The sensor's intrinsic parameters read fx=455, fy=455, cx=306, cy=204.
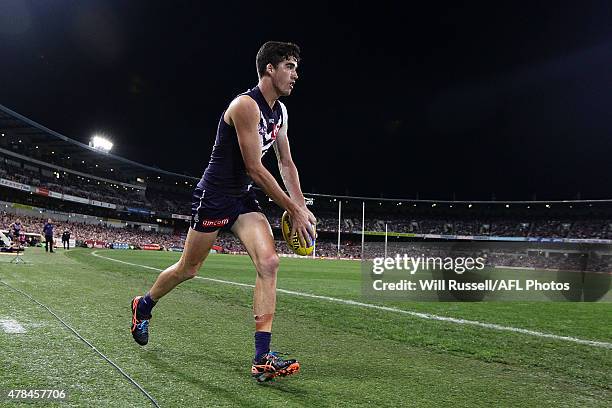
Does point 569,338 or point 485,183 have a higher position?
point 485,183

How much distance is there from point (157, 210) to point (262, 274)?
259 feet

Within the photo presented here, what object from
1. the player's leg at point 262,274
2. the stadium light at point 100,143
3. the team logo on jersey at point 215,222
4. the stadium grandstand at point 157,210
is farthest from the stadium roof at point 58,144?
the player's leg at point 262,274

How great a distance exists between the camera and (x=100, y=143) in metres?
69.8

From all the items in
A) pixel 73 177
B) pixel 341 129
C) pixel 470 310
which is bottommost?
pixel 470 310

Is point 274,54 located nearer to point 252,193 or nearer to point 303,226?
point 252,193

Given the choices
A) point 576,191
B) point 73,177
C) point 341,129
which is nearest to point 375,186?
point 341,129

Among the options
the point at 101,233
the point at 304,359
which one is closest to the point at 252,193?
the point at 304,359

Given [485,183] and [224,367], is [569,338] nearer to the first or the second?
[224,367]

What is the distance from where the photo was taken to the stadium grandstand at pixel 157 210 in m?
57.5

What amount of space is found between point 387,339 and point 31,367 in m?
3.51

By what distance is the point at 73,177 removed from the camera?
227 feet

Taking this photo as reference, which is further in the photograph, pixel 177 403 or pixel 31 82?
pixel 31 82

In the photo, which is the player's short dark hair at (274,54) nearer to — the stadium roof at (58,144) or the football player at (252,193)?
the football player at (252,193)

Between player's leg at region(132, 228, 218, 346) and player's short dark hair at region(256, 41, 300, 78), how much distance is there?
1434 mm
